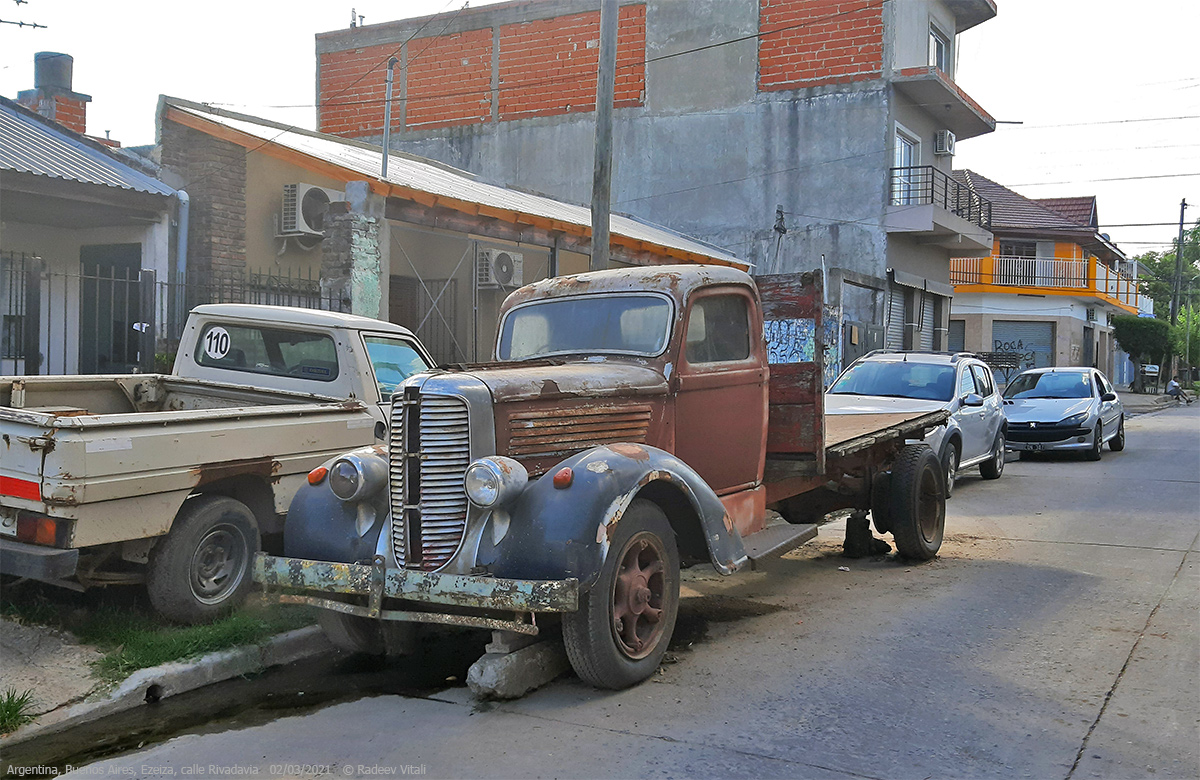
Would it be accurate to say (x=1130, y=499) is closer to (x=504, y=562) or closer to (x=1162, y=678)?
(x=1162, y=678)

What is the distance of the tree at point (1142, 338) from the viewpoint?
49594mm

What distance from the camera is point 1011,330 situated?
149 ft

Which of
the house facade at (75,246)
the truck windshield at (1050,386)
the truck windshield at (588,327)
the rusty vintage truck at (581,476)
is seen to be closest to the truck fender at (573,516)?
the rusty vintage truck at (581,476)

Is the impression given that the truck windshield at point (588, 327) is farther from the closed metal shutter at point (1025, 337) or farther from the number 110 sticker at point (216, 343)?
the closed metal shutter at point (1025, 337)

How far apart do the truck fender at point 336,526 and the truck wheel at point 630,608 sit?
1.13 meters

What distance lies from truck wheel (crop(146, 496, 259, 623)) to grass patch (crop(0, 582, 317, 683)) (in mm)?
116

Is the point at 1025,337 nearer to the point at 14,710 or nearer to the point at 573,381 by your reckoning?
the point at 573,381

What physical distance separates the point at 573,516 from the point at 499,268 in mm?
12565

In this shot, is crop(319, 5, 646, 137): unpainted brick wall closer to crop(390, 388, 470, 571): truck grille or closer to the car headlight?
the car headlight

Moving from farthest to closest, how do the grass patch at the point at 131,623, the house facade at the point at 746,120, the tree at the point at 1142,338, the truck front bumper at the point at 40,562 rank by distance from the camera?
the tree at the point at 1142,338 < the house facade at the point at 746,120 < the grass patch at the point at 131,623 < the truck front bumper at the point at 40,562

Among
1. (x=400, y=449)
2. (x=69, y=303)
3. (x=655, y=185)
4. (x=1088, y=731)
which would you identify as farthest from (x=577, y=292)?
(x=655, y=185)

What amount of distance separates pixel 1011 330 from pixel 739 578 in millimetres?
41749

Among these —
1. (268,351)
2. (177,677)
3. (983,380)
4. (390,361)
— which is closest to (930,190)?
(983,380)

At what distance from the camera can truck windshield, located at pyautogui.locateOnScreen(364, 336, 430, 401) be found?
7.46 meters
